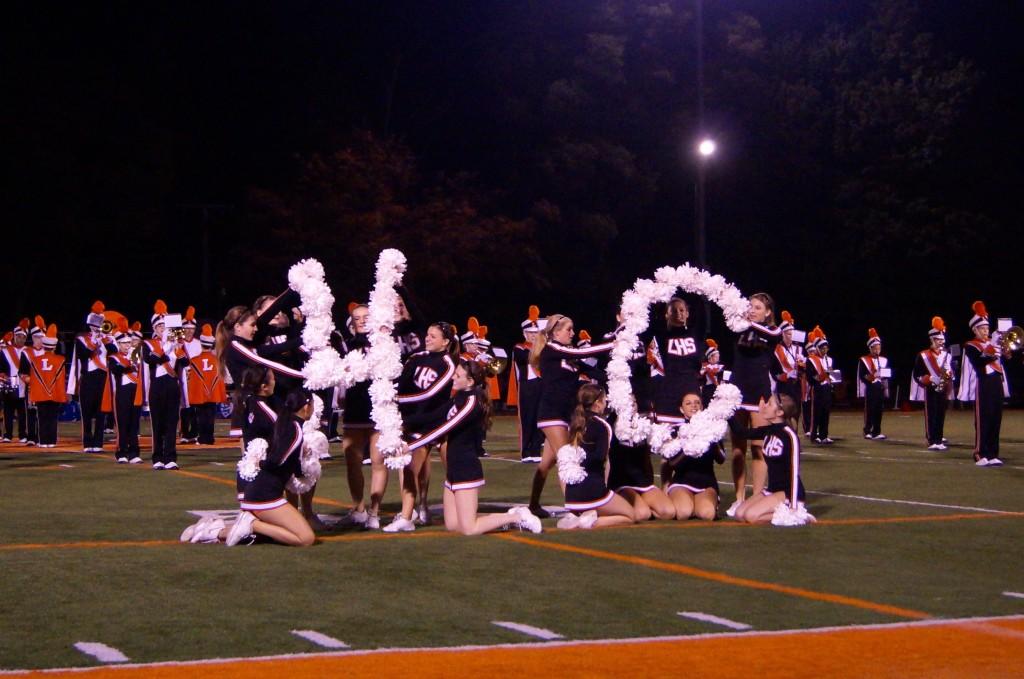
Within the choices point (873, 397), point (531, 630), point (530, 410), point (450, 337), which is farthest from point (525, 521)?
point (873, 397)

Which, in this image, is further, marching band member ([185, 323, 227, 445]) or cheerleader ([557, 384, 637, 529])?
marching band member ([185, 323, 227, 445])

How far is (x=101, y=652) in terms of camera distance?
719cm

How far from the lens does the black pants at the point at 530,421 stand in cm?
2088

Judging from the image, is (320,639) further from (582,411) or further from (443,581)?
(582,411)

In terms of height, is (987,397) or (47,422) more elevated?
(987,397)

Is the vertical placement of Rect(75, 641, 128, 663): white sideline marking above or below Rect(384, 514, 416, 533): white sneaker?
below

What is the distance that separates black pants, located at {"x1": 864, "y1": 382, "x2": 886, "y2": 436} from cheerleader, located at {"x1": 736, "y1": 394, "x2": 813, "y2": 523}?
48.1ft

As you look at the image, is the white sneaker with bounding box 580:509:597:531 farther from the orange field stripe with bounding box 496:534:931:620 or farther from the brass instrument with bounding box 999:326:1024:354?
the brass instrument with bounding box 999:326:1024:354

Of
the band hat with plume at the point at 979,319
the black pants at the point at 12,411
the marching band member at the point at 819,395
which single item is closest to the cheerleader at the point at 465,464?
the band hat with plume at the point at 979,319

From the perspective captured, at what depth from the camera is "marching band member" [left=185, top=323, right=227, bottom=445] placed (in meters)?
24.0

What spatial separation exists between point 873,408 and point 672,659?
20692 mm

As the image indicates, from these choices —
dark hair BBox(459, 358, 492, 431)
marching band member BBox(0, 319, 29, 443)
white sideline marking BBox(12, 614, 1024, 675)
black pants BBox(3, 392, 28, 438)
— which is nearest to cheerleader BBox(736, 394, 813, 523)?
dark hair BBox(459, 358, 492, 431)

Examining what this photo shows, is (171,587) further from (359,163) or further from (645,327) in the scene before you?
(359,163)

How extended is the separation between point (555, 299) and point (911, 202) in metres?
12.2
